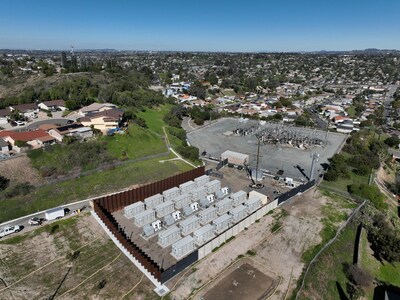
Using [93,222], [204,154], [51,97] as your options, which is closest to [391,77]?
[204,154]

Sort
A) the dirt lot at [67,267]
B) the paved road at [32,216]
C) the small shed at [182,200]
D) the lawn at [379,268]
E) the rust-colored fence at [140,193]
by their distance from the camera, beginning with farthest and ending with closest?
the small shed at [182,200]
the rust-colored fence at [140,193]
the paved road at [32,216]
the lawn at [379,268]
the dirt lot at [67,267]

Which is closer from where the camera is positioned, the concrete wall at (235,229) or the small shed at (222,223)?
the concrete wall at (235,229)

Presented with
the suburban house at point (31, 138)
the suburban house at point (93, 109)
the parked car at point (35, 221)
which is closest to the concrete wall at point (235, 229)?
the parked car at point (35, 221)

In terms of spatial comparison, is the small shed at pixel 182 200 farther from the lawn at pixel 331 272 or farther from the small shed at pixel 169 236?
the lawn at pixel 331 272

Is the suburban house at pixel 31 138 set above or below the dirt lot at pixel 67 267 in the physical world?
above

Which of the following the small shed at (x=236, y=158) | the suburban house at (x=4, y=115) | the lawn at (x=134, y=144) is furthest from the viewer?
the suburban house at (x=4, y=115)

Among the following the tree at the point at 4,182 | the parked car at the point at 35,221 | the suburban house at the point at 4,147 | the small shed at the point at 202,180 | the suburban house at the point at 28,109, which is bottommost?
the parked car at the point at 35,221

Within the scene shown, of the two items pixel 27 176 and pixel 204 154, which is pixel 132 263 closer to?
pixel 27 176
